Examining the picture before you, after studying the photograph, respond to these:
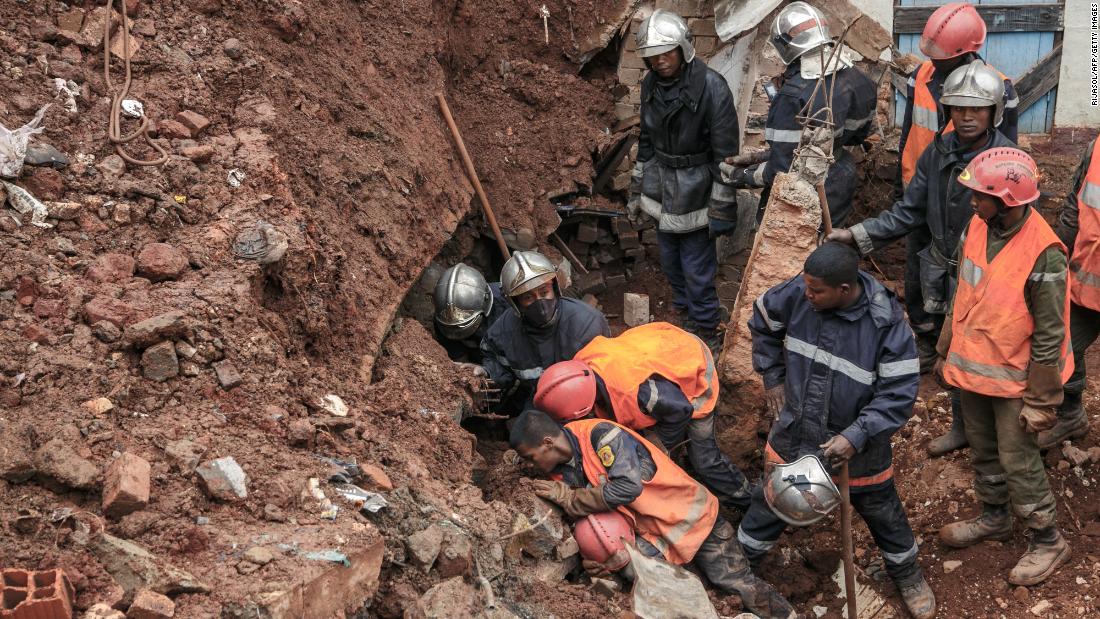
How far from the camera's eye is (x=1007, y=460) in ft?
15.9

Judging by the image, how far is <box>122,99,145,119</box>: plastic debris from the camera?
4941 millimetres

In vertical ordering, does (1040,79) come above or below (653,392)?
above

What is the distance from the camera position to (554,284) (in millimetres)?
5820

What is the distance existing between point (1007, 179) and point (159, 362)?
3837 mm

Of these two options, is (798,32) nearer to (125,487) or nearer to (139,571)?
(125,487)

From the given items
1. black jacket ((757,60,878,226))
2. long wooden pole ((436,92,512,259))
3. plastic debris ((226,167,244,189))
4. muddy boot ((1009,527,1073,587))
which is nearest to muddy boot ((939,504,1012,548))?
muddy boot ((1009,527,1073,587))

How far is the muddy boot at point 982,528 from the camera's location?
17.2ft

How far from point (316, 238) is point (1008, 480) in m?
3.76

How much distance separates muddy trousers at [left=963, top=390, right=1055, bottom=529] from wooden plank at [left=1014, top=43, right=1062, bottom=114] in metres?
4.08

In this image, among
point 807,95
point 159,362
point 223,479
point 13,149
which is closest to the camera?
point 223,479

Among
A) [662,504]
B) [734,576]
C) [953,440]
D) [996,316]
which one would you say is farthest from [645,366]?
[953,440]

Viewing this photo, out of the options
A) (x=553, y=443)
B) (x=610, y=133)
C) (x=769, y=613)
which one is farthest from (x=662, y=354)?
Result: (x=610, y=133)

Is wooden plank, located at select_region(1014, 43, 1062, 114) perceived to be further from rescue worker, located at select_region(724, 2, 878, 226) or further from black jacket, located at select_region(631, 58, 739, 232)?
black jacket, located at select_region(631, 58, 739, 232)

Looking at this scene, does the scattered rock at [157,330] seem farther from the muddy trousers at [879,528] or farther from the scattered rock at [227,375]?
the muddy trousers at [879,528]
